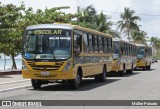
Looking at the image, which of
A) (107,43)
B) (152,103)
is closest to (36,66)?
(152,103)

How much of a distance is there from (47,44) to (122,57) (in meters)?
15.0

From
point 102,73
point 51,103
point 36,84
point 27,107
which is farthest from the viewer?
point 102,73

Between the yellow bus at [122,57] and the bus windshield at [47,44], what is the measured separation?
12527 millimetres

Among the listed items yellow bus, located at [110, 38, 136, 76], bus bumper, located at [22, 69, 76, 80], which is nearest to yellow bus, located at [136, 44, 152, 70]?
yellow bus, located at [110, 38, 136, 76]

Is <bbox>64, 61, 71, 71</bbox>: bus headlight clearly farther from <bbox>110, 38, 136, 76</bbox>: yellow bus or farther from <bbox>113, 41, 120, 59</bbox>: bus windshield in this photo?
<bbox>113, 41, 120, 59</bbox>: bus windshield

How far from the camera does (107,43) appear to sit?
26062 mm

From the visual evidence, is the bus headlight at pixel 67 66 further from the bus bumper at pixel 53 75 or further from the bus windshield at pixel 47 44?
the bus windshield at pixel 47 44

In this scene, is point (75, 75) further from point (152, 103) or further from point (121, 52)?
point (121, 52)

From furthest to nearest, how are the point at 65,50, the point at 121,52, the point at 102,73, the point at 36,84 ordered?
the point at 121,52
the point at 102,73
the point at 36,84
the point at 65,50

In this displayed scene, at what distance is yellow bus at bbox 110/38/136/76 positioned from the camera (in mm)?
30781

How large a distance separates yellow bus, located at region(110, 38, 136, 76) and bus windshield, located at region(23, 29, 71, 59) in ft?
41.1

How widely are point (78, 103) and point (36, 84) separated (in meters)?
6.08

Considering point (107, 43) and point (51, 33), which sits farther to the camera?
point (107, 43)

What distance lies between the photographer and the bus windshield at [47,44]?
18031 mm
